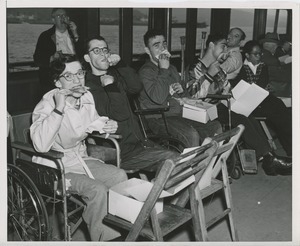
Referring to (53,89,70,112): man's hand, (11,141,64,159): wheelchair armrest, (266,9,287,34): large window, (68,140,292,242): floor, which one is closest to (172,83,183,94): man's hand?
(68,140,292,242): floor

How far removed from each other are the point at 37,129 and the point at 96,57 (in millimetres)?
841

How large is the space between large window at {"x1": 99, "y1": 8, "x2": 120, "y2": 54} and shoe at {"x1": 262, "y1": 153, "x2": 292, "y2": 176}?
2036 millimetres

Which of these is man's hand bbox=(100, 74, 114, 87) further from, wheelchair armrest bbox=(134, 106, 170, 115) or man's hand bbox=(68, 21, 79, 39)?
man's hand bbox=(68, 21, 79, 39)

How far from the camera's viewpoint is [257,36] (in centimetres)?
764

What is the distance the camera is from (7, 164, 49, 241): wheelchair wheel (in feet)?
7.65

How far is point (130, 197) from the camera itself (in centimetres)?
225

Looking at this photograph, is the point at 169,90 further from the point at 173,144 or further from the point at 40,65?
the point at 40,65

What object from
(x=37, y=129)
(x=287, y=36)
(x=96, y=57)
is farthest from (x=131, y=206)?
(x=287, y=36)

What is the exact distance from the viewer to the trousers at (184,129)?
342cm

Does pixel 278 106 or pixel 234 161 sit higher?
pixel 278 106

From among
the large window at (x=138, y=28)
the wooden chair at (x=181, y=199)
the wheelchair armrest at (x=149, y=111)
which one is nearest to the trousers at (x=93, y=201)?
the wooden chair at (x=181, y=199)

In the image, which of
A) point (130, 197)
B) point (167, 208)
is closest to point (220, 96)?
point (167, 208)

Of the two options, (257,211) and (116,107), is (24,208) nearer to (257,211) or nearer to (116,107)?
(116,107)

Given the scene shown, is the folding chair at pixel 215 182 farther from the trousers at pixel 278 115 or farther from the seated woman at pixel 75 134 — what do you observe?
the trousers at pixel 278 115
